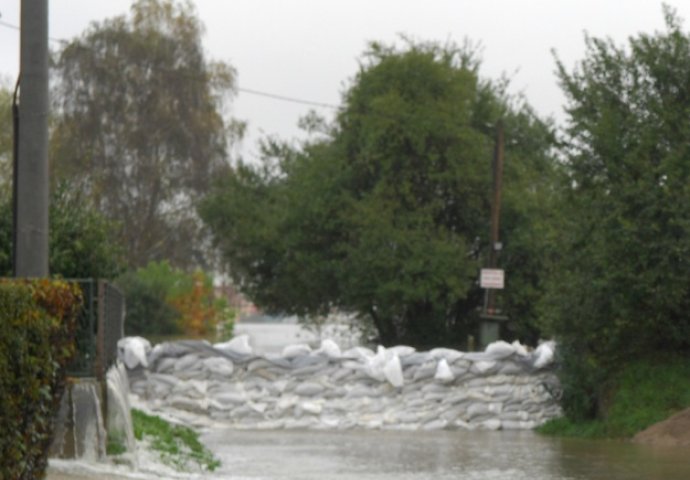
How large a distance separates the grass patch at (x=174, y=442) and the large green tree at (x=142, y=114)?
157 feet

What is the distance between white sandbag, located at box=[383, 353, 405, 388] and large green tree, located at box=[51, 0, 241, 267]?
145 ft

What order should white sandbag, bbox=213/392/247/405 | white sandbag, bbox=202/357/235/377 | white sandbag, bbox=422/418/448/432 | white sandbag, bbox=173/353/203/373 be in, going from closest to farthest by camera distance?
white sandbag, bbox=422/418/448/432 < white sandbag, bbox=213/392/247/405 < white sandbag, bbox=202/357/235/377 < white sandbag, bbox=173/353/203/373

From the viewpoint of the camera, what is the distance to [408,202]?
46.9 meters

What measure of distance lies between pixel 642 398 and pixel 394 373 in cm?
489

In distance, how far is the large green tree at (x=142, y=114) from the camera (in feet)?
240

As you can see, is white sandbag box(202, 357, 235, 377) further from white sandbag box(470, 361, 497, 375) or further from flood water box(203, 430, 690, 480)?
white sandbag box(470, 361, 497, 375)

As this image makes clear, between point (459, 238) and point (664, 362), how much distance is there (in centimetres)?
2079

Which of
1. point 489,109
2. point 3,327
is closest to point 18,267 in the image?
point 3,327

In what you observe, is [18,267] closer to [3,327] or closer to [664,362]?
[3,327]

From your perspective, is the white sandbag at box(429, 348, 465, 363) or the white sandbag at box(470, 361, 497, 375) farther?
the white sandbag at box(429, 348, 465, 363)

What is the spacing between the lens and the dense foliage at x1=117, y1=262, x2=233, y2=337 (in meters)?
62.8

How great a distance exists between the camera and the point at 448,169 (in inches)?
1842

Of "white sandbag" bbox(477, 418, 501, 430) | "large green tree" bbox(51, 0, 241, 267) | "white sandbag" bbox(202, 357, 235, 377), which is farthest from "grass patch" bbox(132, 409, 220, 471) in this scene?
"large green tree" bbox(51, 0, 241, 267)

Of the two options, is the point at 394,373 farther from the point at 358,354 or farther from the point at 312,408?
the point at 312,408
